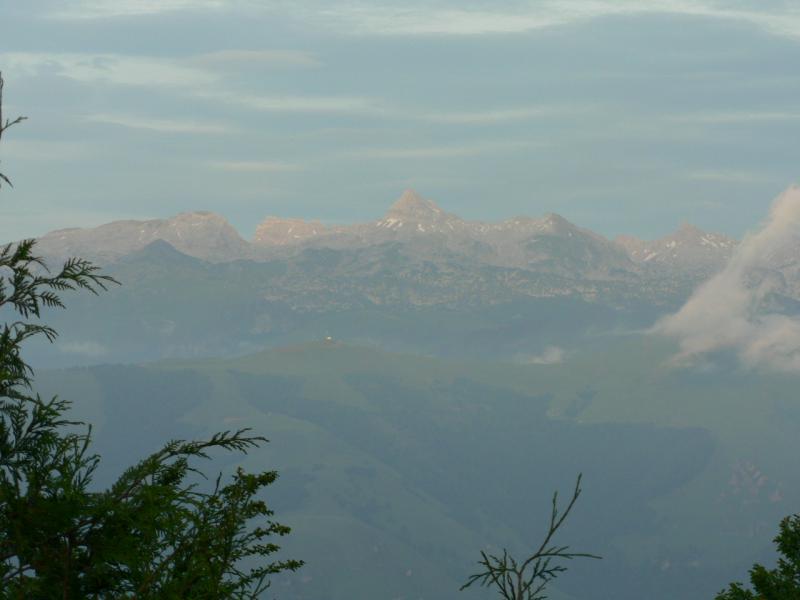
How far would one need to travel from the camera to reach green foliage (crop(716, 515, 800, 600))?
133 ft

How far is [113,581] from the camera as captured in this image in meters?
19.2

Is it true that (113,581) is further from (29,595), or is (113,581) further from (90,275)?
(90,275)

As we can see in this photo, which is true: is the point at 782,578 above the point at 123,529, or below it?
above

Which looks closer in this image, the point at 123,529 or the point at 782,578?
the point at 123,529

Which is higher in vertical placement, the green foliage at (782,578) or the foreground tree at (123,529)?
the green foliage at (782,578)

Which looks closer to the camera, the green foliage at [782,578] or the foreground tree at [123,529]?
the foreground tree at [123,529]

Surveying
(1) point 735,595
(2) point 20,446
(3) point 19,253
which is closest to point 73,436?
(2) point 20,446

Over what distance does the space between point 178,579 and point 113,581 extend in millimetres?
1136

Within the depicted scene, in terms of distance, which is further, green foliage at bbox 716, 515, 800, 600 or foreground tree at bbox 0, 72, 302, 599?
green foliage at bbox 716, 515, 800, 600

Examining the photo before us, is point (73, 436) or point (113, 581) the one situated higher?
point (73, 436)

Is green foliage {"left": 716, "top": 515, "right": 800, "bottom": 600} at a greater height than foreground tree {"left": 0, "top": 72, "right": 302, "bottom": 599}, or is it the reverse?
green foliage {"left": 716, "top": 515, "right": 800, "bottom": 600}

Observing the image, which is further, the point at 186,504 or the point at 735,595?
the point at 735,595

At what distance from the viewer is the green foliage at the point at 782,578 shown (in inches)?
1601

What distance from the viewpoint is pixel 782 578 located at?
43.0 meters
